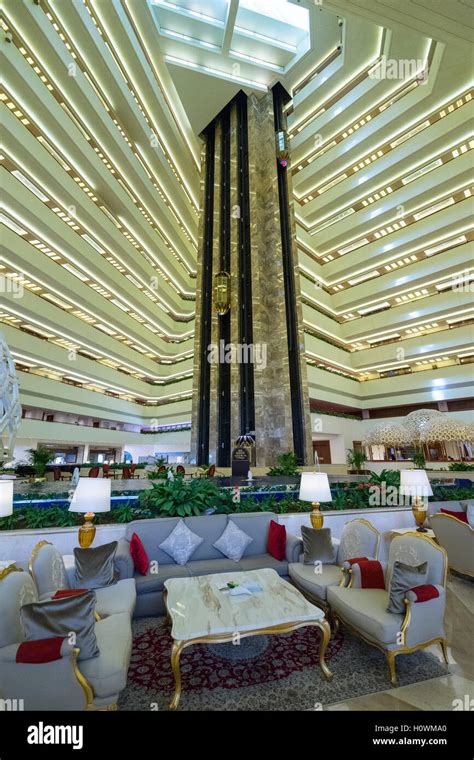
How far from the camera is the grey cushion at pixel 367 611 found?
7.70ft

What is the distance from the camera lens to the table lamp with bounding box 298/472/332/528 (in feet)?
12.3

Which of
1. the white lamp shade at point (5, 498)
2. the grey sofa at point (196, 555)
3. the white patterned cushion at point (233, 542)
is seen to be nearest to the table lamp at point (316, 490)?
the grey sofa at point (196, 555)

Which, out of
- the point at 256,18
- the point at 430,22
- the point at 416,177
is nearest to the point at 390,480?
the point at 430,22

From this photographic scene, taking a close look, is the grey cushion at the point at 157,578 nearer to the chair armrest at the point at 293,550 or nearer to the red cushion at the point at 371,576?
the chair armrest at the point at 293,550

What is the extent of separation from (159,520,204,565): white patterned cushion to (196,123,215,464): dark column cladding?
30.3 feet

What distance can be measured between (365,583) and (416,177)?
19034 mm

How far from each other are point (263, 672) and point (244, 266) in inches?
518

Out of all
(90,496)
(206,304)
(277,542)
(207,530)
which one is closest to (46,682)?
(90,496)

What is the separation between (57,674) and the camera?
5.57 ft

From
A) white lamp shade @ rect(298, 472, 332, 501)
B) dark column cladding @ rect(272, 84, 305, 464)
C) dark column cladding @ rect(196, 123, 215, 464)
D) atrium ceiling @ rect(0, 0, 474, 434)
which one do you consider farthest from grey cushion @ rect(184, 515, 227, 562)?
atrium ceiling @ rect(0, 0, 474, 434)

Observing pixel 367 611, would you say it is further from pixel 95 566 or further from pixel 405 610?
pixel 95 566

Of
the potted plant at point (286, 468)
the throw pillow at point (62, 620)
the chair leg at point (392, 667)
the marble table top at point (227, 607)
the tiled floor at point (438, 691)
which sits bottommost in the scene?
the tiled floor at point (438, 691)

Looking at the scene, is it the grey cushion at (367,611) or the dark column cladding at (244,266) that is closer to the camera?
the grey cushion at (367,611)

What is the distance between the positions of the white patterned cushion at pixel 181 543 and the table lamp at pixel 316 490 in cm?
145
